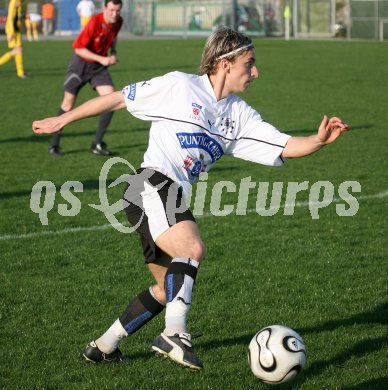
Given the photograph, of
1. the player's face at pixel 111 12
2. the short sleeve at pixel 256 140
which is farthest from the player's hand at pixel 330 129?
the player's face at pixel 111 12

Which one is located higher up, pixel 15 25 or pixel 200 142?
pixel 15 25

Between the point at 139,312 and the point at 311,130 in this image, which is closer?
the point at 139,312

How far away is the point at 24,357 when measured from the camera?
5.05 m

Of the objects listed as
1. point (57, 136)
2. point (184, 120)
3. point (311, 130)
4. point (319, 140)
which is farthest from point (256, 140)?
point (311, 130)

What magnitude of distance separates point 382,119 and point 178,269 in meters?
12.1

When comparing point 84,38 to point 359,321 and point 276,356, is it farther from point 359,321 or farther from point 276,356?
point 276,356

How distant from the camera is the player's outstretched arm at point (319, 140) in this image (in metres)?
4.86

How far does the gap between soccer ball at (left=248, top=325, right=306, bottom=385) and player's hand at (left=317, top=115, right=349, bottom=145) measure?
1.11 metres

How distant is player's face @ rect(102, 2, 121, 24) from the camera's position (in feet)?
38.4

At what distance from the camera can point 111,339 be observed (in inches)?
195

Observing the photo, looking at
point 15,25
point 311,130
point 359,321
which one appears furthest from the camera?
point 15,25

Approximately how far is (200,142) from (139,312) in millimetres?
1026

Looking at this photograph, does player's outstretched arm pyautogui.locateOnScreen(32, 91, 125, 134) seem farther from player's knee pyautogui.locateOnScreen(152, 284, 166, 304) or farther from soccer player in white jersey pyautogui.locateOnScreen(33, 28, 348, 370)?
player's knee pyautogui.locateOnScreen(152, 284, 166, 304)

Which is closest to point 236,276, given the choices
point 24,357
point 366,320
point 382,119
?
point 366,320
